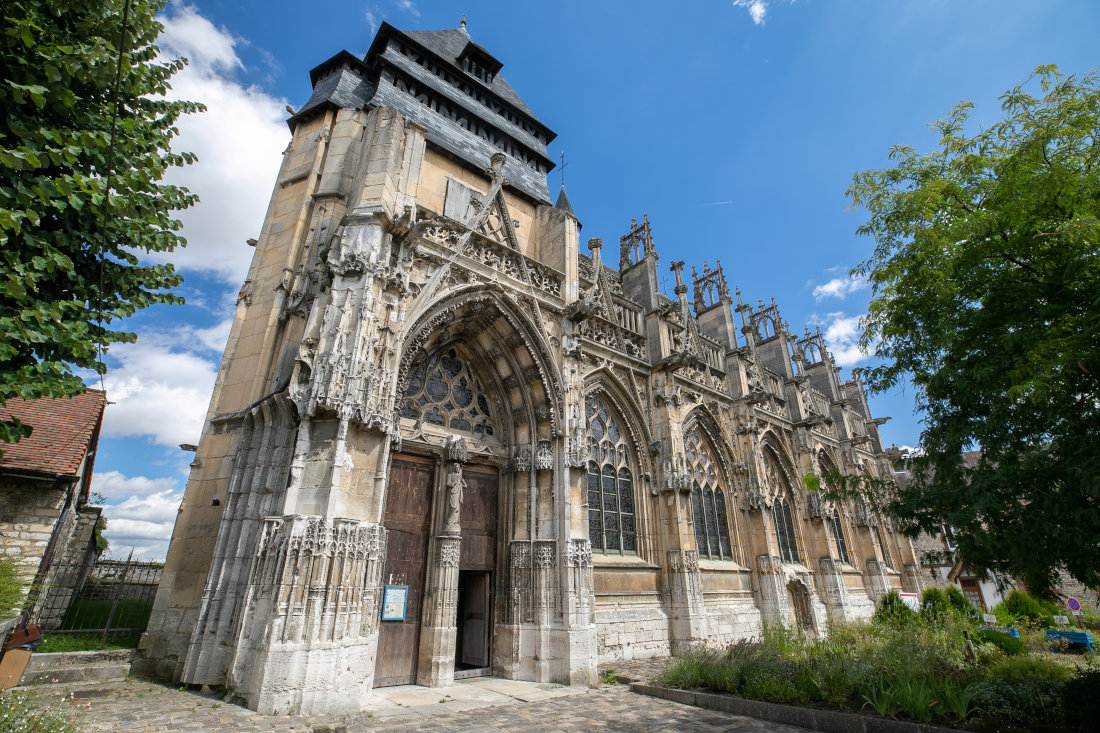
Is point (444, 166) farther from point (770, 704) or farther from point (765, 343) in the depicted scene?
point (765, 343)

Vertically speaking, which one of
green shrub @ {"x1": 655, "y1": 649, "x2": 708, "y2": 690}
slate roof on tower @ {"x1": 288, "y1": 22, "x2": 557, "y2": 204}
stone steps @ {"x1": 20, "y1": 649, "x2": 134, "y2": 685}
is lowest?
green shrub @ {"x1": 655, "y1": 649, "x2": 708, "y2": 690}

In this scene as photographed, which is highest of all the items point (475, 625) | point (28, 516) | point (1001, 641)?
point (28, 516)

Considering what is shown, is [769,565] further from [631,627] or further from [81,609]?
[81,609]

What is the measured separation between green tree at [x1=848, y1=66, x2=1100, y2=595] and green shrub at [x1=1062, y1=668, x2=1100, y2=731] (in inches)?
37.6

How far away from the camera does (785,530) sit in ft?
58.7

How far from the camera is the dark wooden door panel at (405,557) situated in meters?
8.33

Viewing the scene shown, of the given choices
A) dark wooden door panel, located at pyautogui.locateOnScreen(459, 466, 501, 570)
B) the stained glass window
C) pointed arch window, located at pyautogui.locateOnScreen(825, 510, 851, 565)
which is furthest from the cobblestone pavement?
pointed arch window, located at pyautogui.locateOnScreen(825, 510, 851, 565)

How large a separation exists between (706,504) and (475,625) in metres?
8.12

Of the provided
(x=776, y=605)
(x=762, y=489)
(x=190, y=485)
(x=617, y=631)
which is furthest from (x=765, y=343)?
(x=190, y=485)

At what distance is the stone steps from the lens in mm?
6281

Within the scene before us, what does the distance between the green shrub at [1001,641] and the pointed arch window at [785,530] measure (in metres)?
6.18

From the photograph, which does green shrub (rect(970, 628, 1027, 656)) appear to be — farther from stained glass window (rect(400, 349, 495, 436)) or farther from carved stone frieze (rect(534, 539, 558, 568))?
stained glass window (rect(400, 349, 495, 436))

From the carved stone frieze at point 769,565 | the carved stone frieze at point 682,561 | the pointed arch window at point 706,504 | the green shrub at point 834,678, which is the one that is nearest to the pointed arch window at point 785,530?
the carved stone frieze at point 769,565

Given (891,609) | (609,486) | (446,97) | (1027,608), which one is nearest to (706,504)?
(609,486)
